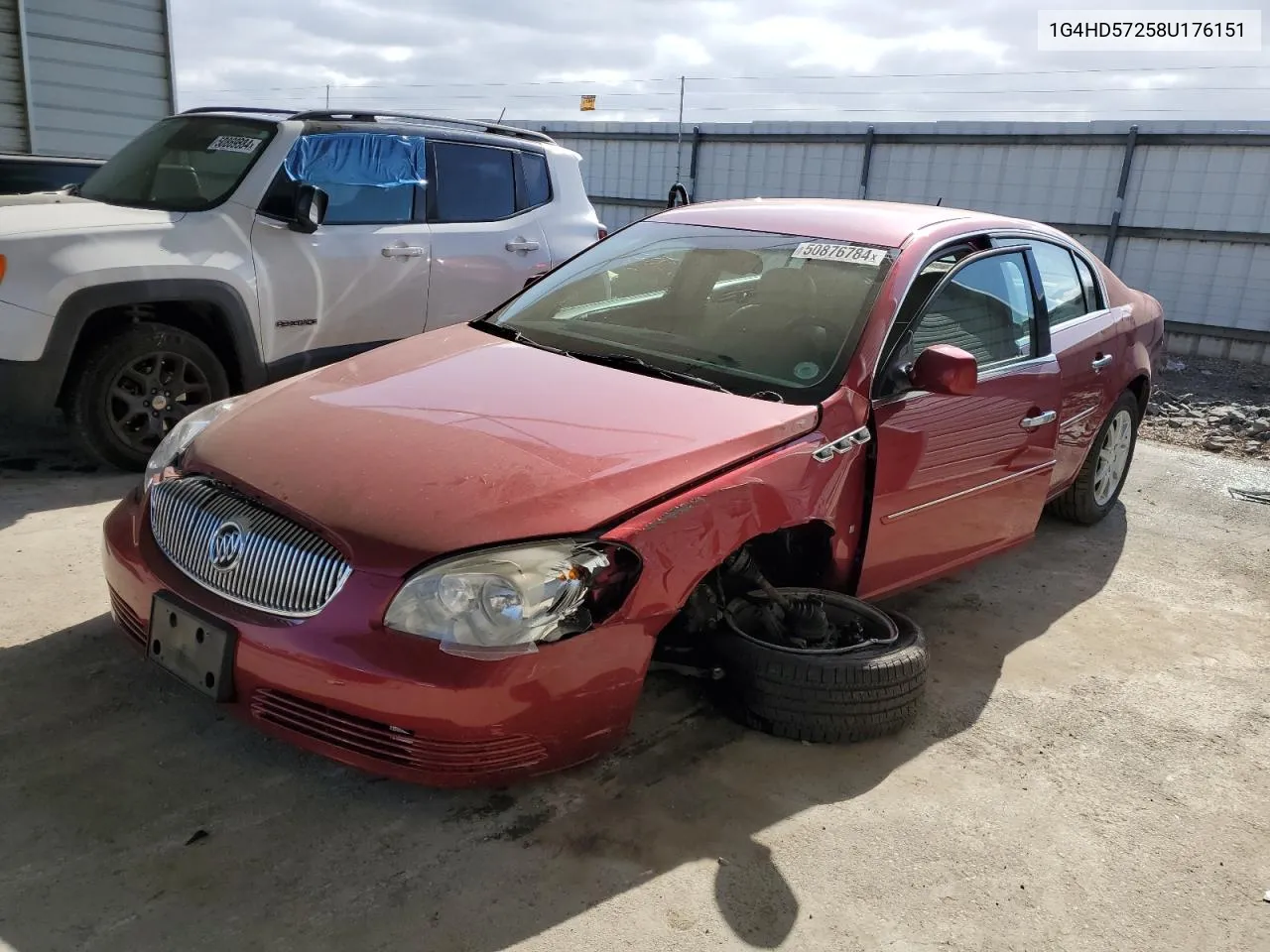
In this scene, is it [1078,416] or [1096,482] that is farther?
[1096,482]

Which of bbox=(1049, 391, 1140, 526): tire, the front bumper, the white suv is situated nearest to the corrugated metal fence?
the white suv

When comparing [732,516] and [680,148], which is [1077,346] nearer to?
[732,516]

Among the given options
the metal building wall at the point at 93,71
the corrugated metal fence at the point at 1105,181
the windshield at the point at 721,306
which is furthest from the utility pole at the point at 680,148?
the windshield at the point at 721,306

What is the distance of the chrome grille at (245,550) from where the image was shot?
7.97 ft

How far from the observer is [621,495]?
2.54 meters

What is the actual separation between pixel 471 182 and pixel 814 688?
437cm

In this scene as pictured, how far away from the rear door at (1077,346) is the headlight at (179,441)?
9.80 ft

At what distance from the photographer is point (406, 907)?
2.27 m

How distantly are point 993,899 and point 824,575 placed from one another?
111 centimetres

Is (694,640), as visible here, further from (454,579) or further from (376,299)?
(376,299)

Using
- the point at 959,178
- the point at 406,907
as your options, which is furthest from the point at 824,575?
the point at 959,178

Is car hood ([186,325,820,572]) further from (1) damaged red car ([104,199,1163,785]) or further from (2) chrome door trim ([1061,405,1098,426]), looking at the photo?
(2) chrome door trim ([1061,405,1098,426])

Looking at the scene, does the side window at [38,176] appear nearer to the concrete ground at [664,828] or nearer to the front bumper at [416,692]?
the concrete ground at [664,828]

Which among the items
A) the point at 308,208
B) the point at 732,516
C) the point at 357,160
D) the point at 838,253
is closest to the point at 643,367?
the point at 732,516
